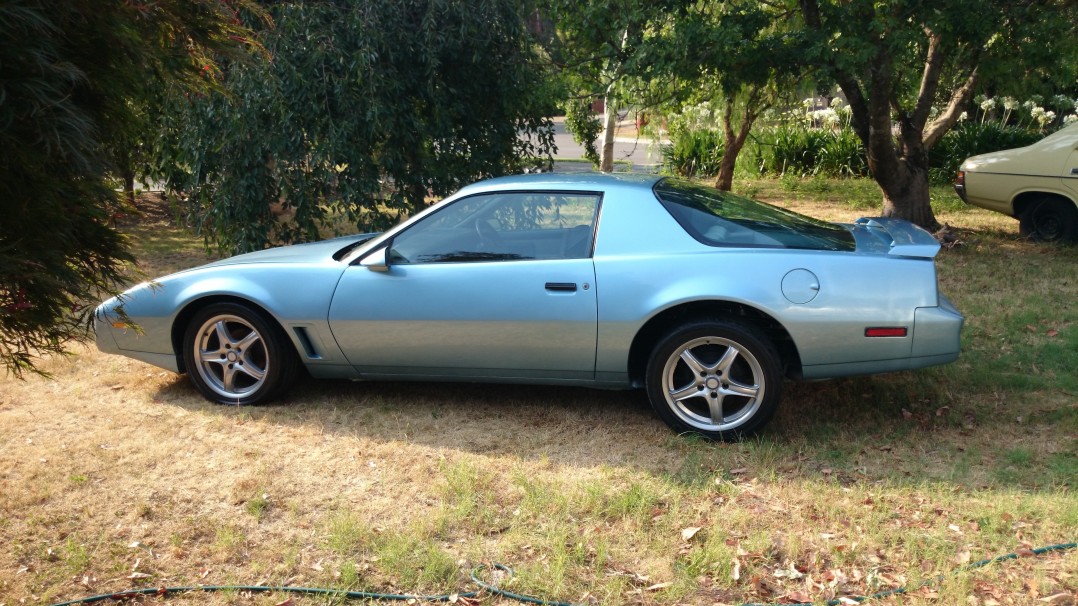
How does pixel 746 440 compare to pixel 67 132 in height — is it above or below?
below

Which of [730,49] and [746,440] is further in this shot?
[730,49]

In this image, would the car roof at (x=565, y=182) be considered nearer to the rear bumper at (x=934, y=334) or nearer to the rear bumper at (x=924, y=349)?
the rear bumper at (x=924, y=349)

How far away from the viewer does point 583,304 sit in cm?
500

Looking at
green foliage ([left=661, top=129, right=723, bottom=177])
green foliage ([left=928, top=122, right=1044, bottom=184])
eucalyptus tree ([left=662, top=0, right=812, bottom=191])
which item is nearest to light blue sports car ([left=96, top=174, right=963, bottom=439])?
eucalyptus tree ([left=662, top=0, right=812, bottom=191])

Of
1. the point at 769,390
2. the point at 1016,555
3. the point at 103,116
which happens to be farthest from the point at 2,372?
the point at 1016,555

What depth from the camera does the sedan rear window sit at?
16.6ft

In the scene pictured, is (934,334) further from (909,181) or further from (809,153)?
(809,153)

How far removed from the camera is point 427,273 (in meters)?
5.27

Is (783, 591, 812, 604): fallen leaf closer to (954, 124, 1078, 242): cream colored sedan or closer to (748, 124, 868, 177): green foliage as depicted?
(954, 124, 1078, 242): cream colored sedan

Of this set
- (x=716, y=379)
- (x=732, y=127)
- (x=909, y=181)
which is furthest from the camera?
(x=732, y=127)

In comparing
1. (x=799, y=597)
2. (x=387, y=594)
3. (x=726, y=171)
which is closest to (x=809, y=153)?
(x=726, y=171)

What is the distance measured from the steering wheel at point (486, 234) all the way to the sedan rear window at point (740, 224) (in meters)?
0.94

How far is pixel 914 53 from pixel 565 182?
19.5 feet

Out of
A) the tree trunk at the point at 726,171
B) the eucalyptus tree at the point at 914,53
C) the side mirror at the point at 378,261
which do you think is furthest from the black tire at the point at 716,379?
the tree trunk at the point at 726,171
